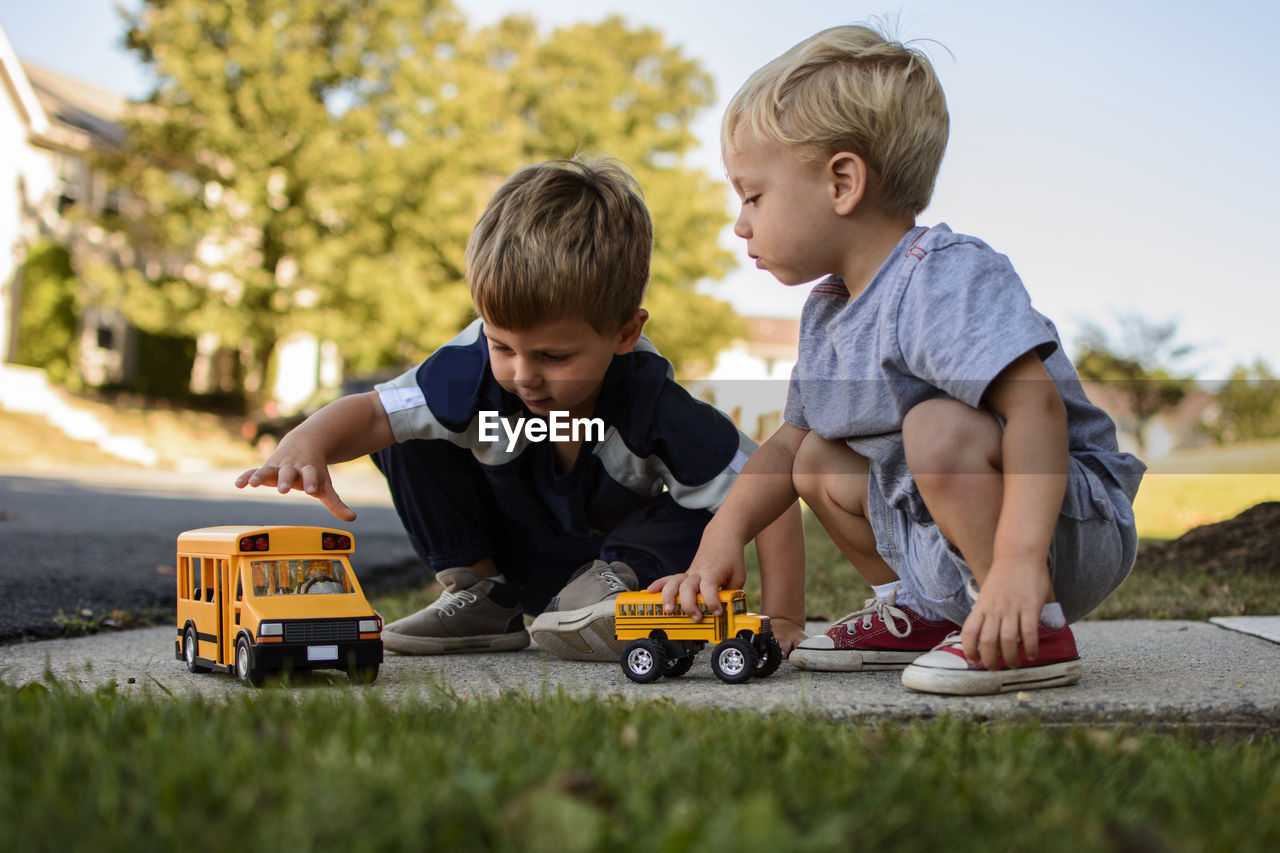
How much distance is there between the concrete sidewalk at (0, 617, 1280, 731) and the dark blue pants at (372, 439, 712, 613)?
12.1 inches

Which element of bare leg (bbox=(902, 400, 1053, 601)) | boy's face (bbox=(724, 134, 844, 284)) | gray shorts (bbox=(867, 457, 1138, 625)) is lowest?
gray shorts (bbox=(867, 457, 1138, 625))

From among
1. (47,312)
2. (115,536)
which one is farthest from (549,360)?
(47,312)

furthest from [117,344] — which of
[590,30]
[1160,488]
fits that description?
[1160,488]

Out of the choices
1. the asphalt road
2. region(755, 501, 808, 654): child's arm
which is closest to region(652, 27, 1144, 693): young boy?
region(755, 501, 808, 654): child's arm

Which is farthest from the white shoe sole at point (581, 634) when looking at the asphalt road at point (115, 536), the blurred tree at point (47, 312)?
the blurred tree at point (47, 312)

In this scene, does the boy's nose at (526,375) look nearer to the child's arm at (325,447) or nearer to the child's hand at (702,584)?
the child's arm at (325,447)

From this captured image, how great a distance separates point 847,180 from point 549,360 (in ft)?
3.01

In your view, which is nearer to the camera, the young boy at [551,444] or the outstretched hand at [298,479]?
the outstretched hand at [298,479]

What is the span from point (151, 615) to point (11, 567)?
157 cm

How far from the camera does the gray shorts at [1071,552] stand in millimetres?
2354

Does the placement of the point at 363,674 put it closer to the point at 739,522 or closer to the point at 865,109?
the point at 739,522

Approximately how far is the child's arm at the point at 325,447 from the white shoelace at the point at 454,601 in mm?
543

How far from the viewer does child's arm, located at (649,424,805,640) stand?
8.36ft

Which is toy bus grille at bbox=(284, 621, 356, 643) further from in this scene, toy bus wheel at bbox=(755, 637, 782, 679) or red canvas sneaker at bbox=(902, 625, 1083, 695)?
red canvas sneaker at bbox=(902, 625, 1083, 695)
